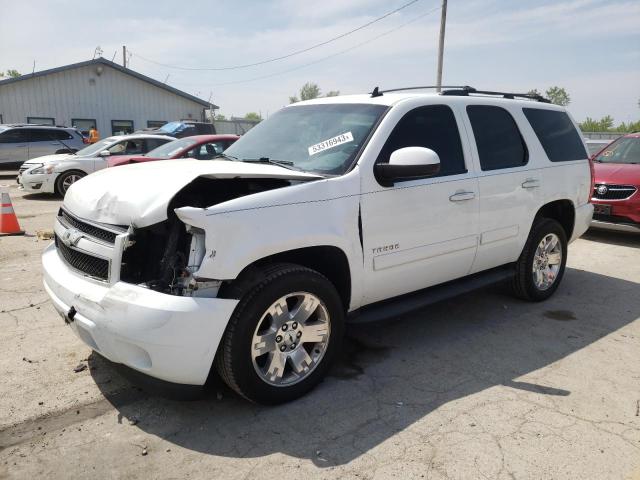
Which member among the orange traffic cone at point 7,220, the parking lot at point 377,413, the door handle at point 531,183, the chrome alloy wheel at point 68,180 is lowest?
the parking lot at point 377,413

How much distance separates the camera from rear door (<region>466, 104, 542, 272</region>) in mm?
4156

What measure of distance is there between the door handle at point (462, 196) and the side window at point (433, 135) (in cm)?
17

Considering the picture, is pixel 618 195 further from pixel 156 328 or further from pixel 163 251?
pixel 156 328

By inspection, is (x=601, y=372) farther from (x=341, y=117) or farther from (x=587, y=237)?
(x=587, y=237)

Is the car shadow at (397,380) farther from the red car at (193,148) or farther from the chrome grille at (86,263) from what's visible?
the red car at (193,148)

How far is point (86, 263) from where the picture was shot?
3023mm

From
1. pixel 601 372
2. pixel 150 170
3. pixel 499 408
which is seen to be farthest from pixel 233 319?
pixel 601 372

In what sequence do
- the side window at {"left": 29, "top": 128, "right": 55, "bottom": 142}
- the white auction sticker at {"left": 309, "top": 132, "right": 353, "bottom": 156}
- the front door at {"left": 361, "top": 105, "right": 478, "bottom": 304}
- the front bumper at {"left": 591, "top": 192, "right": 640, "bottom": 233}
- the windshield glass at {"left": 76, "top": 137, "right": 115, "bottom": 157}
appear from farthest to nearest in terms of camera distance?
the side window at {"left": 29, "top": 128, "right": 55, "bottom": 142} < the windshield glass at {"left": 76, "top": 137, "right": 115, "bottom": 157} < the front bumper at {"left": 591, "top": 192, "right": 640, "bottom": 233} < the white auction sticker at {"left": 309, "top": 132, "right": 353, "bottom": 156} < the front door at {"left": 361, "top": 105, "right": 478, "bottom": 304}

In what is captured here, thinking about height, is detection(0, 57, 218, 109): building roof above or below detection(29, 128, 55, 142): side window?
above

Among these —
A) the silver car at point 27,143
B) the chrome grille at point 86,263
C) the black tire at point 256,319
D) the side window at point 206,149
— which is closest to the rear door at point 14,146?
the silver car at point 27,143

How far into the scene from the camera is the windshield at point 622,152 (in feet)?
28.3

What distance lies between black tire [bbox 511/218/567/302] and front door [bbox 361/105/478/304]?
3.05ft

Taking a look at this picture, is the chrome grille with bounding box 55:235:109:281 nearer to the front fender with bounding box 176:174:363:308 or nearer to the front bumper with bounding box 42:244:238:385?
the front bumper with bounding box 42:244:238:385

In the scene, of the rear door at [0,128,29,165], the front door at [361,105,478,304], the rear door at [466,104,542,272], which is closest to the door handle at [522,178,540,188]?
the rear door at [466,104,542,272]
